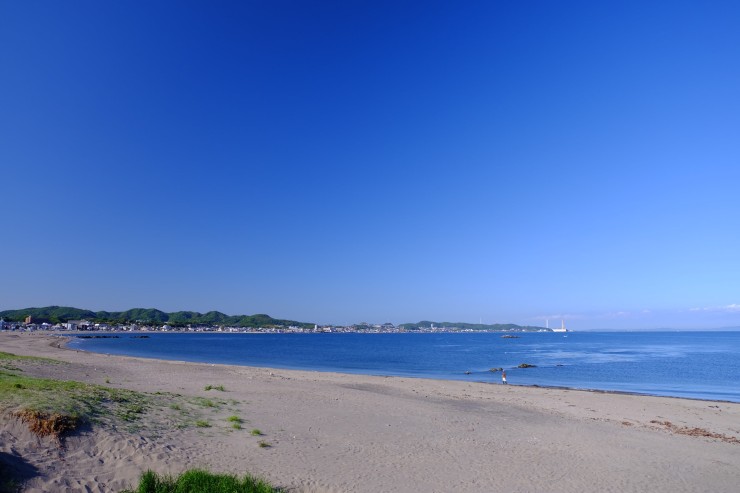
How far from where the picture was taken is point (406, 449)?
13.4 m

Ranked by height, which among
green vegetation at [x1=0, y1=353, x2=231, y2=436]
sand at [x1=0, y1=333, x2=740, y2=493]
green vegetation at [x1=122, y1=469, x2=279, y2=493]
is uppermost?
green vegetation at [x1=0, y1=353, x2=231, y2=436]

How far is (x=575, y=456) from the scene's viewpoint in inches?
526

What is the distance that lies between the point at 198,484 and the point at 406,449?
6.67 metres

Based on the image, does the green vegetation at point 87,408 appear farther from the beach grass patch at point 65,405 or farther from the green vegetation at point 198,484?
the green vegetation at point 198,484

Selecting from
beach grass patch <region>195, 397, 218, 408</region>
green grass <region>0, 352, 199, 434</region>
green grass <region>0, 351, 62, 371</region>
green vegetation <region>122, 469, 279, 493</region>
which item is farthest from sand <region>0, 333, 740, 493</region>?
green grass <region>0, 351, 62, 371</region>

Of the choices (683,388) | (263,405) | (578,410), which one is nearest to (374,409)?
(263,405)

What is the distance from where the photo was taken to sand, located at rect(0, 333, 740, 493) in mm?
9812

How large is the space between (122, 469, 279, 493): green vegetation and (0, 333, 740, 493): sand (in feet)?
3.43

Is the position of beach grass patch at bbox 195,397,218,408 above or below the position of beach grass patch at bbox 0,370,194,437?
below

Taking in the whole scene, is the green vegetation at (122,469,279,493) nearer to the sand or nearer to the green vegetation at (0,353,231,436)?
the sand

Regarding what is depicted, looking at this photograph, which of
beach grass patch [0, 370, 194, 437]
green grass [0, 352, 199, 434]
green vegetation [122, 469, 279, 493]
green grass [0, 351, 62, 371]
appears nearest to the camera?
green vegetation [122, 469, 279, 493]

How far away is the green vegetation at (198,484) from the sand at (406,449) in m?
1.04

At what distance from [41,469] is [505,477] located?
31.6ft

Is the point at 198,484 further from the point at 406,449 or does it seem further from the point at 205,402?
the point at 205,402
